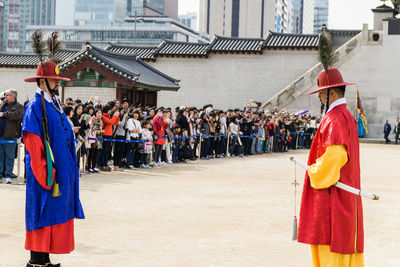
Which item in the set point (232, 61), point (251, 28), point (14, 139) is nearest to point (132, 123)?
point (14, 139)

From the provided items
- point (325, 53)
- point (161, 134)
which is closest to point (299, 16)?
point (161, 134)

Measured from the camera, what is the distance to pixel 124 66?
27016 mm

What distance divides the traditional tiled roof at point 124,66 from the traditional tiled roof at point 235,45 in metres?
7.26

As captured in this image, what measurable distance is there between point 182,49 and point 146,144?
22.5 m

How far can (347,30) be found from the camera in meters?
40.6

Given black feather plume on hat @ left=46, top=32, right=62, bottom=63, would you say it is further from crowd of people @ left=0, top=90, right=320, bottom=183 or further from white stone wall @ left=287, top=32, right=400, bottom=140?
white stone wall @ left=287, top=32, right=400, bottom=140

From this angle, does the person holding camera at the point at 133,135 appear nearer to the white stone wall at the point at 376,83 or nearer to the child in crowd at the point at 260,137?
the child in crowd at the point at 260,137

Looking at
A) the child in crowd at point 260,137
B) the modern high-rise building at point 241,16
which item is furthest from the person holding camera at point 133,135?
Answer: the modern high-rise building at point 241,16

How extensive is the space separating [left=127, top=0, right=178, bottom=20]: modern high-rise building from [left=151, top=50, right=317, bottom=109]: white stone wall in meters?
97.4

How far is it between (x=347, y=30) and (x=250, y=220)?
3364cm

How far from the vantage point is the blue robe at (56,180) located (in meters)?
5.27

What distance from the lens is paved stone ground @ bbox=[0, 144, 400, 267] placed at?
6.81 m

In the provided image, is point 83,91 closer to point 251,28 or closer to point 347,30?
point 347,30

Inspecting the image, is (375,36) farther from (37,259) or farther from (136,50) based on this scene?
(37,259)
